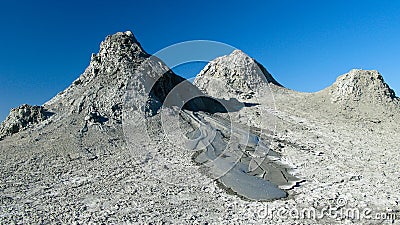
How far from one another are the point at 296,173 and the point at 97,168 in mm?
12736

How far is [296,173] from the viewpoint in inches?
892

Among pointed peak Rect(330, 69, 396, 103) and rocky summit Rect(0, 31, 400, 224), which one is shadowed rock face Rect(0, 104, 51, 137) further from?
pointed peak Rect(330, 69, 396, 103)

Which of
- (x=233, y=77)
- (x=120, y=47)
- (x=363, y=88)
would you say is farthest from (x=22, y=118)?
(x=363, y=88)

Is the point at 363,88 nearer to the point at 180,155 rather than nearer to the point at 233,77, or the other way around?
the point at 233,77

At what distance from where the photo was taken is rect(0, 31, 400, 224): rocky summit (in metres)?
16.7

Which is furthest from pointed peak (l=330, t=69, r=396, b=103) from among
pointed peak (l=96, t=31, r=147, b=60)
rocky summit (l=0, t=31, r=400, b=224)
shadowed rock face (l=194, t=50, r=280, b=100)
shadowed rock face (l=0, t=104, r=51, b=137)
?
shadowed rock face (l=0, t=104, r=51, b=137)

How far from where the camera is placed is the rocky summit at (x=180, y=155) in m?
16.7

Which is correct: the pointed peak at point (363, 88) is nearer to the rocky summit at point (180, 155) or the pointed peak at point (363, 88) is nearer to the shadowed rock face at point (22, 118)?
the rocky summit at point (180, 155)

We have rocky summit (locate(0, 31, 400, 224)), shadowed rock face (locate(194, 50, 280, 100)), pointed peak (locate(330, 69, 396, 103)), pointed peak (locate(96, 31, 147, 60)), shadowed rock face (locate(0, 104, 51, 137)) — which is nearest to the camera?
rocky summit (locate(0, 31, 400, 224))

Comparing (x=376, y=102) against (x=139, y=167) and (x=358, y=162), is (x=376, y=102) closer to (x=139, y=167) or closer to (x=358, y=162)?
(x=358, y=162)

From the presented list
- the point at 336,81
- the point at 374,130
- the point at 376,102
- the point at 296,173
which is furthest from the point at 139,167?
the point at 336,81

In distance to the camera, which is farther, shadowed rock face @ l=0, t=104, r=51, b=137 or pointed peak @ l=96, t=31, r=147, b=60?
pointed peak @ l=96, t=31, r=147, b=60

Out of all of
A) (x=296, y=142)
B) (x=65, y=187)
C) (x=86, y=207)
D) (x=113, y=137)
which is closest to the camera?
(x=86, y=207)

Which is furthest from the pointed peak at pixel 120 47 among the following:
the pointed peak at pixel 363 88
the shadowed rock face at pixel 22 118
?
the pointed peak at pixel 363 88
